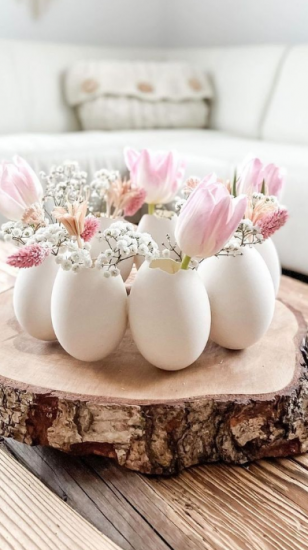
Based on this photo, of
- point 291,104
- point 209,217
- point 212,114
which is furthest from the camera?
point 212,114

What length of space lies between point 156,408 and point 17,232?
29 centimetres

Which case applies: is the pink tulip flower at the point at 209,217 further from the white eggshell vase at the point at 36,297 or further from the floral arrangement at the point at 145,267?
the white eggshell vase at the point at 36,297

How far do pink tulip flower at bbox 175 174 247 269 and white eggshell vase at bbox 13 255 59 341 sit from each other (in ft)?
0.72

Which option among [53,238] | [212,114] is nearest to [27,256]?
[53,238]

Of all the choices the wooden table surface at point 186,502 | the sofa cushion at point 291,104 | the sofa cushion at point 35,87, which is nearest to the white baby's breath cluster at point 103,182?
the wooden table surface at point 186,502

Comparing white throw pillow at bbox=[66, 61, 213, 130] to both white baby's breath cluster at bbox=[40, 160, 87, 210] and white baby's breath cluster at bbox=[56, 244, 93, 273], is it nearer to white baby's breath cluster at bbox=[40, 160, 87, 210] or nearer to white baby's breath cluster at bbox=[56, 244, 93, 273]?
white baby's breath cluster at bbox=[40, 160, 87, 210]

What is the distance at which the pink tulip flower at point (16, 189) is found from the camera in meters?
0.75

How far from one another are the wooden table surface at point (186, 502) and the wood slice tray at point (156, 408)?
2cm

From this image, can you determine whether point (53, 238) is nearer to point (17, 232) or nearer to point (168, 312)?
point (17, 232)

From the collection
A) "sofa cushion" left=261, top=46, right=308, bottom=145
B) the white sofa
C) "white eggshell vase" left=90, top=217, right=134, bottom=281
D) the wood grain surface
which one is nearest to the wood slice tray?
the wood grain surface

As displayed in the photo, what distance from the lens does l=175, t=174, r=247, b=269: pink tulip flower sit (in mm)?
599

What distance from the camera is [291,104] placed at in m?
2.34

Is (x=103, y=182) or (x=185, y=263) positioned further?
(x=103, y=182)

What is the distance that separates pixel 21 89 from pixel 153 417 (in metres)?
2.23
